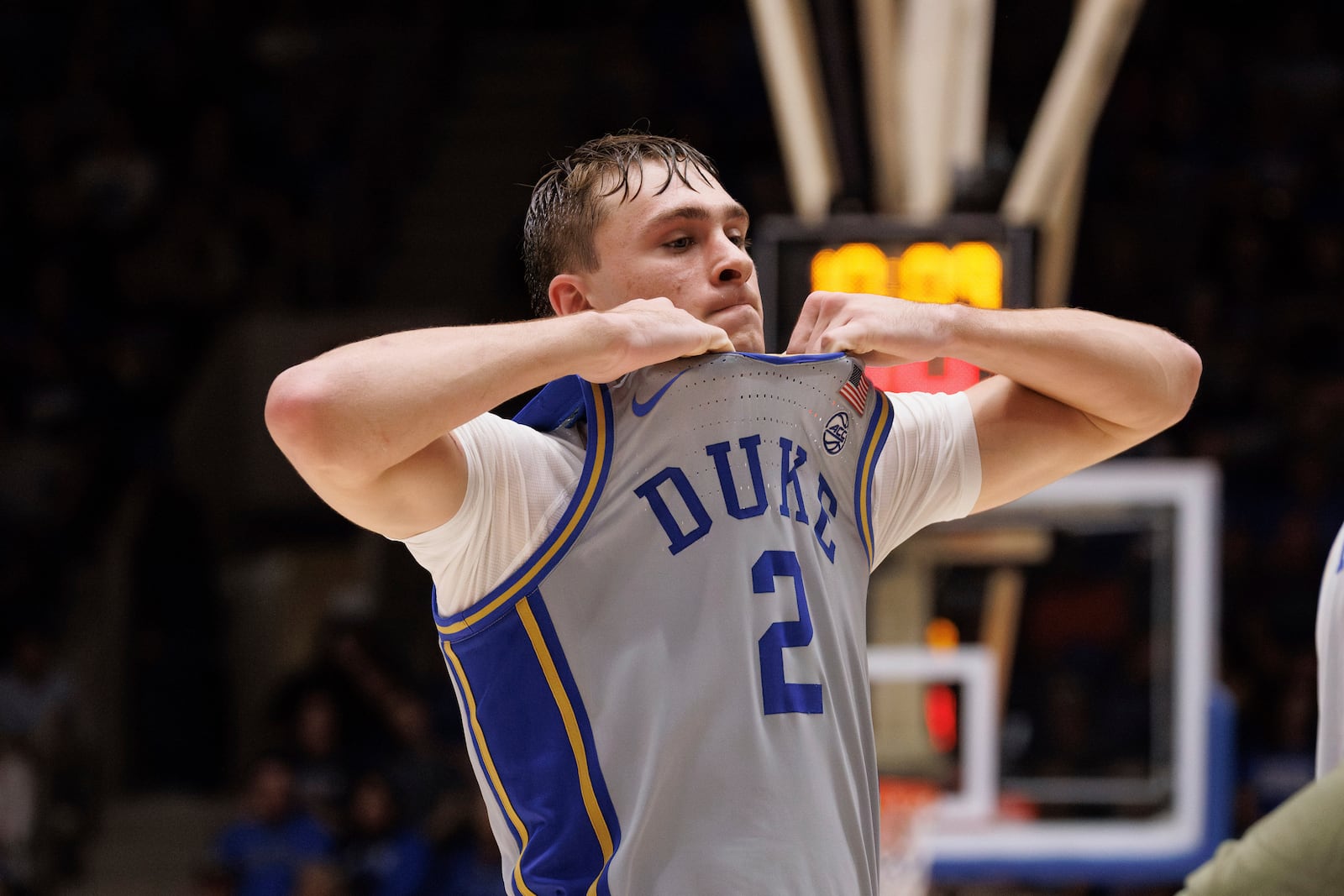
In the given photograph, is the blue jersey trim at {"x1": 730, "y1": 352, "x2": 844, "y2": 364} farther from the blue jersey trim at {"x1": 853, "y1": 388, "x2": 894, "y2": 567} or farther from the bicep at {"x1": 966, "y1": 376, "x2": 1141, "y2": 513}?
the bicep at {"x1": 966, "y1": 376, "x2": 1141, "y2": 513}

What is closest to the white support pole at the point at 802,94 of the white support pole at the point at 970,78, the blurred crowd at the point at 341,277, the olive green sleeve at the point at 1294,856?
the white support pole at the point at 970,78

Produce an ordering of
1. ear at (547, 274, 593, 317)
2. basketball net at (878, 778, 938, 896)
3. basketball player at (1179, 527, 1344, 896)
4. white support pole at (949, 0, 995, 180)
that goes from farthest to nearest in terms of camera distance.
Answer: white support pole at (949, 0, 995, 180), basketball net at (878, 778, 938, 896), ear at (547, 274, 593, 317), basketball player at (1179, 527, 1344, 896)

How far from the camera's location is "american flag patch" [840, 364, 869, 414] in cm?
248

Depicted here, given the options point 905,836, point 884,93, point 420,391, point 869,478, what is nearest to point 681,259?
point 869,478

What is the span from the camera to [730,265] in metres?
2.50

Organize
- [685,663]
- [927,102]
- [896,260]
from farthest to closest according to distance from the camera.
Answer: [927,102] < [896,260] < [685,663]

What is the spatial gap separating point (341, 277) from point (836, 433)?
9898mm

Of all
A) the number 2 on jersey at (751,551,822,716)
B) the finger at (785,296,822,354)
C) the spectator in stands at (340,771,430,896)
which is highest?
the finger at (785,296,822,354)

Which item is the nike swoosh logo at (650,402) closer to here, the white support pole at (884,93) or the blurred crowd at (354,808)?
the white support pole at (884,93)

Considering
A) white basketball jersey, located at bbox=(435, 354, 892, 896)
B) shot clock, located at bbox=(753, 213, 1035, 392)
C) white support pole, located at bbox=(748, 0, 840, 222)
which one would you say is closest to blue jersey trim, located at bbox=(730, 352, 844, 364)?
white basketball jersey, located at bbox=(435, 354, 892, 896)

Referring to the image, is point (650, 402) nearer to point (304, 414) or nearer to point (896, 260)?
point (304, 414)

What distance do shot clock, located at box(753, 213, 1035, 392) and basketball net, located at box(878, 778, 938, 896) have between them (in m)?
1.71

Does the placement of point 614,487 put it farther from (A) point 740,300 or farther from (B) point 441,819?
(B) point 441,819

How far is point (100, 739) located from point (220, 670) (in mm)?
790
